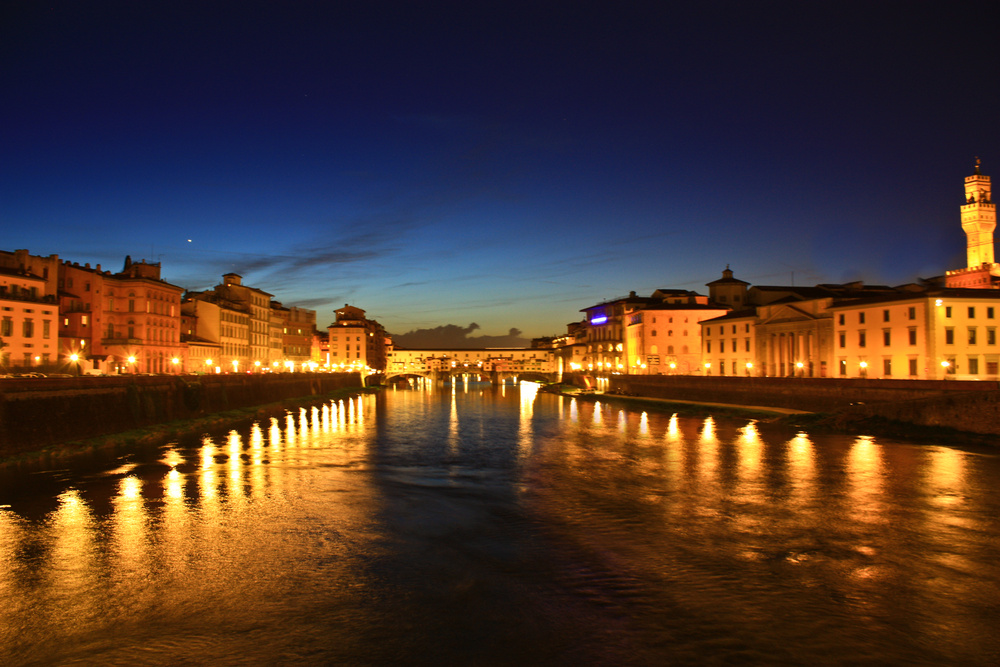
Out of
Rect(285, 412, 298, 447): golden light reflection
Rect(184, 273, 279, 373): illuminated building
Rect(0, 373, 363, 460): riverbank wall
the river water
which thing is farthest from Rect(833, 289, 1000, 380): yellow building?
Rect(184, 273, 279, 373): illuminated building

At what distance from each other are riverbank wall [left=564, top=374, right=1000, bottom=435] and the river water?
5527 mm

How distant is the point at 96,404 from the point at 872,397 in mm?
44608

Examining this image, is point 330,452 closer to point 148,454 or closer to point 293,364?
point 148,454

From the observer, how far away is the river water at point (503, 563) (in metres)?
→ 9.98

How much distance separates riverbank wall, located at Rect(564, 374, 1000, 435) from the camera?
32.2 metres

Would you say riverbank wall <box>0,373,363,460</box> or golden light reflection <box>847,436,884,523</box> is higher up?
riverbank wall <box>0,373,363,460</box>

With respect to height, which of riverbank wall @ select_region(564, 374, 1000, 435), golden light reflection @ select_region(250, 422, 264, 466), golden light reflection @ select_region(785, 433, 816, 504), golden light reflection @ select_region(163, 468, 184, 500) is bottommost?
golden light reflection @ select_region(785, 433, 816, 504)

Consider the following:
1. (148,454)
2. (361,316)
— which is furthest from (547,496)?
(361,316)

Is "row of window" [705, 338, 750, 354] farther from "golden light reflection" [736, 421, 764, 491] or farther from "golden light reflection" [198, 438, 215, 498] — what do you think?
"golden light reflection" [198, 438, 215, 498]

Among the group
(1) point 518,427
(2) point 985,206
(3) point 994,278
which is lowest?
(1) point 518,427

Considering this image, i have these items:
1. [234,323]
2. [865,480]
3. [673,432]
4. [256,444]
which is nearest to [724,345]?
[673,432]

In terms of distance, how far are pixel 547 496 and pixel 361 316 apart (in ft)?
443

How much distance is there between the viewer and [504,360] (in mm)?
156750

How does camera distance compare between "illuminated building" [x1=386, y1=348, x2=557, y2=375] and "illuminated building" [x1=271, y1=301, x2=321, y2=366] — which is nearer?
"illuminated building" [x1=271, y1=301, x2=321, y2=366]
